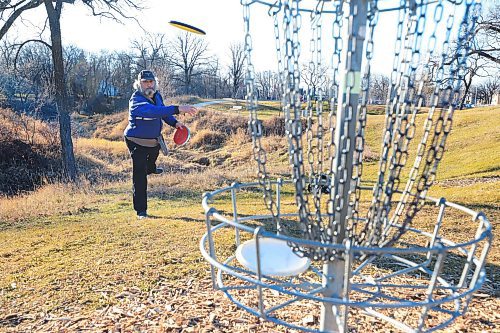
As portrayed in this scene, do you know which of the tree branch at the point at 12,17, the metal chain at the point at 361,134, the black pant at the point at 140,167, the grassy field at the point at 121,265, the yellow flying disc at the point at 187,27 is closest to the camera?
the metal chain at the point at 361,134

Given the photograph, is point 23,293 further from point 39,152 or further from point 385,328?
point 39,152

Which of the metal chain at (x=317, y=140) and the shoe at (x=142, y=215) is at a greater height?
the metal chain at (x=317, y=140)

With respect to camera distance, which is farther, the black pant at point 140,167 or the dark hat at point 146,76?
the black pant at point 140,167

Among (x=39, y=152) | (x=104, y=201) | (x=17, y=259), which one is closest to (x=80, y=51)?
(x=39, y=152)

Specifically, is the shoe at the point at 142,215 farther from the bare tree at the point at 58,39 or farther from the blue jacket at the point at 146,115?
the bare tree at the point at 58,39

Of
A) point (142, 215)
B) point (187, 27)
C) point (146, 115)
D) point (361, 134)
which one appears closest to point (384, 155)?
point (361, 134)

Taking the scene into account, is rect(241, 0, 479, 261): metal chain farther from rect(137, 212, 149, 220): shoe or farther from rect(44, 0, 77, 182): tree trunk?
rect(44, 0, 77, 182): tree trunk

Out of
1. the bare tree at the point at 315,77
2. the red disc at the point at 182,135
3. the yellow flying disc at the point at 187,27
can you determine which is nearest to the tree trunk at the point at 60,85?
the red disc at the point at 182,135

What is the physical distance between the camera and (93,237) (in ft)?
14.0

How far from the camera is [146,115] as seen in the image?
451 centimetres

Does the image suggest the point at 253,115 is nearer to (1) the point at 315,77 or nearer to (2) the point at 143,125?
(1) the point at 315,77

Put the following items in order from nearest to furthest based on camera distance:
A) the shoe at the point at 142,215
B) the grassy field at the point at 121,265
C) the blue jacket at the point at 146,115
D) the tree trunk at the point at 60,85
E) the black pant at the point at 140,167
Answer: the grassy field at the point at 121,265, the blue jacket at the point at 146,115, the black pant at the point at 140,167, the shoe at the point at 142,215, the tree trunk at the point at 60,85

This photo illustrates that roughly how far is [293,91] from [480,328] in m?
2.06

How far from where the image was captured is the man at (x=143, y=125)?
14.8 ft
